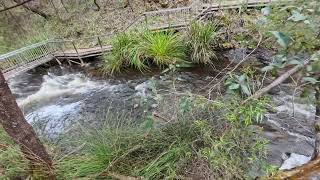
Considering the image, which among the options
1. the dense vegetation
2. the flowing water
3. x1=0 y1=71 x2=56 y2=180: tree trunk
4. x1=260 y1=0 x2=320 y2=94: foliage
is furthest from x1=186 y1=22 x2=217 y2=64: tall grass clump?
x1=260 y1=0 x2=320 y2=94: foliage

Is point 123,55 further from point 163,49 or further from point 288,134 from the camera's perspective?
point 288,134

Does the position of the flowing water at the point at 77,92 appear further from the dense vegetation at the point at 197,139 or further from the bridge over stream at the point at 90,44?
the dense vegetation at the point at 197,139

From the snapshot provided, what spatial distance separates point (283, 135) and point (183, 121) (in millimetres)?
2616

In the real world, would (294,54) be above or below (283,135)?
above

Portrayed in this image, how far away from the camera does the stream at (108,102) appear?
5.41 meters

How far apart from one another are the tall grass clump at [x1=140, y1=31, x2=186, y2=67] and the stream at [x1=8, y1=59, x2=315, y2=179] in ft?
1.35

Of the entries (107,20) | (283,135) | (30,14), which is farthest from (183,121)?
(30,14)

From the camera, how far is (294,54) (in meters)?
2.43

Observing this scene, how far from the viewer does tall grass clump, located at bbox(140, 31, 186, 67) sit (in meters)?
8.91

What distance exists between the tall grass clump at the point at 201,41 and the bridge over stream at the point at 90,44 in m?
0.65

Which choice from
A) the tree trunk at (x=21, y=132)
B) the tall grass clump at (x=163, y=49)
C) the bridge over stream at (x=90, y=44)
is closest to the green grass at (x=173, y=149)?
the tree trunk at (x=21, y=132)

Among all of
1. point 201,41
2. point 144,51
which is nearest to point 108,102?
point 144,51

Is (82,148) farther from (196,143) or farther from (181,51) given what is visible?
(181,51)

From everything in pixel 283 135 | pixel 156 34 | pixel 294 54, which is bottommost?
pixel 283 135
